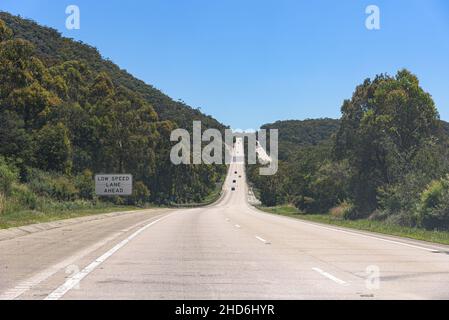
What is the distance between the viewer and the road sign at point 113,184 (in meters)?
55.7

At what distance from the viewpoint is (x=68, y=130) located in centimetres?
6594

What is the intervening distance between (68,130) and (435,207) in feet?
142

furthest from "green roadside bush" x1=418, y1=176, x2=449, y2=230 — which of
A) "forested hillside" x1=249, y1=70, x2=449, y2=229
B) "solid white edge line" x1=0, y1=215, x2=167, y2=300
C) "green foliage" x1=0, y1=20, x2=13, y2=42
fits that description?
"green foliage" x1=0, y1=20, x2=13, y2=42

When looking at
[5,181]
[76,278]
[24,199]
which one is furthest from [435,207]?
[76,278]

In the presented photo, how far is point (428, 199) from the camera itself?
→ 36812mm

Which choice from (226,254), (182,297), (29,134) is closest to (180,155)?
(29,134)

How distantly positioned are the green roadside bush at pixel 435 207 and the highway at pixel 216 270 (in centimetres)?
1594

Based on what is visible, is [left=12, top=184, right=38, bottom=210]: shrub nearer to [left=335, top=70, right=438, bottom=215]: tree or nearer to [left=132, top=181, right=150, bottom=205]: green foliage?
[left=335, top=70, right=438, bottom=215]: tree

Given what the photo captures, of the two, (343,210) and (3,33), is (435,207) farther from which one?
(3,33)

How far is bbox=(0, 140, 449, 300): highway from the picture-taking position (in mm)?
9531

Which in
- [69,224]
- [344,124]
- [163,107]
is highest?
[163,107]

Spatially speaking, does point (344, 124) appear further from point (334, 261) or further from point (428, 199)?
point (334, 261)
